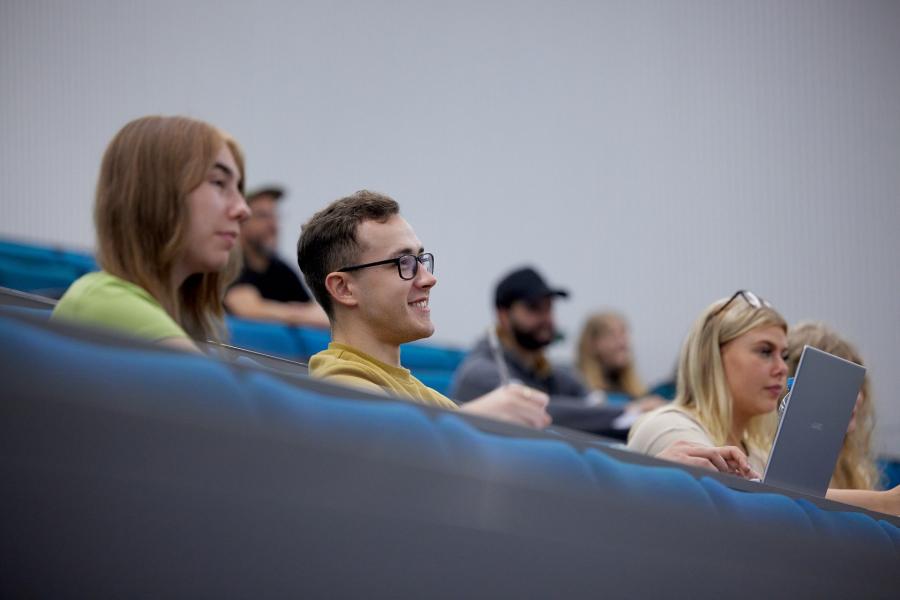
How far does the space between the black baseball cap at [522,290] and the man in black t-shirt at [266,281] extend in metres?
0.77

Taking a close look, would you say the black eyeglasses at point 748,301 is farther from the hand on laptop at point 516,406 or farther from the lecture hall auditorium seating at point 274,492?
the lecture hall auditorium seating at point 274,492

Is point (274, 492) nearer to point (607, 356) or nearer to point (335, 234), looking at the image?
point (335, 234)

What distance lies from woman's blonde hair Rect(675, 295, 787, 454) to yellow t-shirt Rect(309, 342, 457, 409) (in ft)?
2.34

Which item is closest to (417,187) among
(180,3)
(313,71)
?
(313,71)

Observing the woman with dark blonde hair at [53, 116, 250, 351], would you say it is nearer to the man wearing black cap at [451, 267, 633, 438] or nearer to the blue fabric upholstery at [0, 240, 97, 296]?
the man wearing black cap at [451, 267, 633, 438]

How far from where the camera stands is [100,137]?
4895 mm

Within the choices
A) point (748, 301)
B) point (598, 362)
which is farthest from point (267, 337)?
point (748, 301)

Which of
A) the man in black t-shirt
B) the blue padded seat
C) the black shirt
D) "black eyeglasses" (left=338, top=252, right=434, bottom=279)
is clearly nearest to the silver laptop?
"black eyeglasses" (left=338, top=252, right=434, bottom=279)

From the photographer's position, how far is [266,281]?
418cm

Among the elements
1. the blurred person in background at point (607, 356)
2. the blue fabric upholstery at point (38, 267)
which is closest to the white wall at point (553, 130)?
the blurred person in background at point (607, 356)

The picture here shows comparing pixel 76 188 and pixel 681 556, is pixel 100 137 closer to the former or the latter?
pixel 76 188

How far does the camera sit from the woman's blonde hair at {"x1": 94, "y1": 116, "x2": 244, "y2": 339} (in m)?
1.45

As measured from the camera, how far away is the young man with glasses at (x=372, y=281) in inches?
65.0

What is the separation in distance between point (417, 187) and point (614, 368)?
1.70 meters
